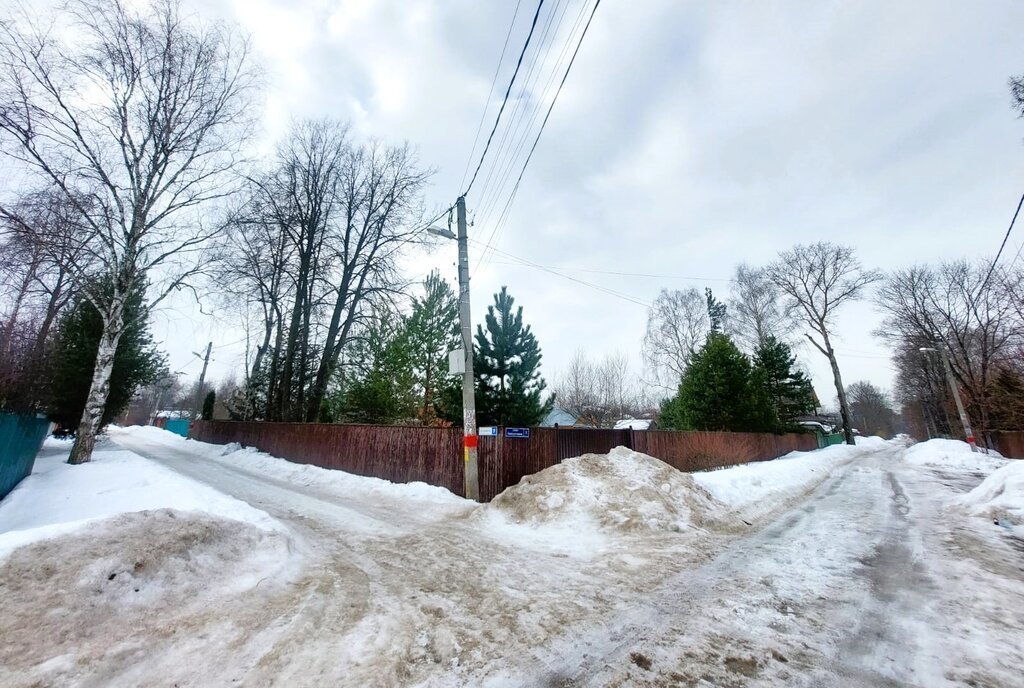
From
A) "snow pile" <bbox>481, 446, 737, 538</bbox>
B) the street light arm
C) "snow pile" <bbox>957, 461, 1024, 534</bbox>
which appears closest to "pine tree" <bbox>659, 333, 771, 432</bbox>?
"snow pile" <bbox>957, 461, 1024, 534</bbox>

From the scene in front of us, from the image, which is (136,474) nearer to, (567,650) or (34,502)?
(34,502)

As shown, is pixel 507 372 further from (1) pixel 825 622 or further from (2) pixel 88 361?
(2) pixel 88 361

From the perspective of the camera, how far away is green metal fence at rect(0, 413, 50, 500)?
761 centimetres

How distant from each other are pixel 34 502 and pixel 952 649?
1219 cm

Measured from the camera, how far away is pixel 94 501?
6.64m

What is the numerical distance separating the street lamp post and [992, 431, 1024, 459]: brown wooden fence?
29989 millimetres

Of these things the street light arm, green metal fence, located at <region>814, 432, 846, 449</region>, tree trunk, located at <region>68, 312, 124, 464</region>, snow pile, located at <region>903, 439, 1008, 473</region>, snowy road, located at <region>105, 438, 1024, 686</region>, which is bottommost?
snowy road, located at <region>105, 438, 1024, 686</region>

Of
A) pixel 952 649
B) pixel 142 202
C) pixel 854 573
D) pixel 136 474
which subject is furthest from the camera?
pixel 142 202

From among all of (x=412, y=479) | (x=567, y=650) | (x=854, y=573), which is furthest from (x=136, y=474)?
(x=854, y=573)

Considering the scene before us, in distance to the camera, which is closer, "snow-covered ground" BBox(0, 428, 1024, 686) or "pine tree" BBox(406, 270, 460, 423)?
"snow-covered ground" BBox(0, 428, 1024, 686)

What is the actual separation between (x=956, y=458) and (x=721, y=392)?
40.0 feet

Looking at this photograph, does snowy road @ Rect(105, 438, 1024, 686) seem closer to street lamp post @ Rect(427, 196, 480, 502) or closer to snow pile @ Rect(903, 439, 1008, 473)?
street lamp post @ Rect(427, 196, 480, 502)

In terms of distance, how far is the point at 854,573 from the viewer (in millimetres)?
4613

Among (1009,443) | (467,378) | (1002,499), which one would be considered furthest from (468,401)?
→ (1009,443)
